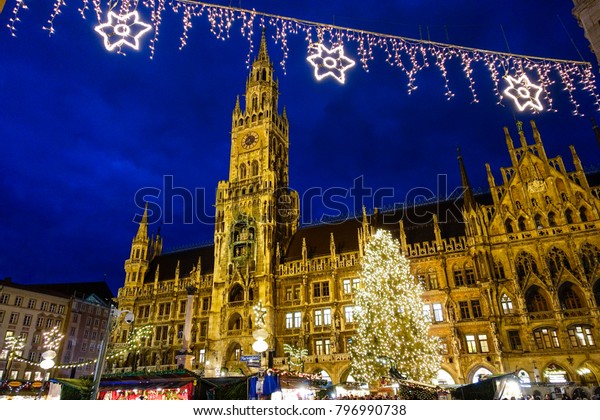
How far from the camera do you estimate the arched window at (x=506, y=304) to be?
31.7 meters

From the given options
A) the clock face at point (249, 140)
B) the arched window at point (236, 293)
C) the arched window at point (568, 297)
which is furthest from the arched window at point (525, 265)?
the clock face at point (249, 140)

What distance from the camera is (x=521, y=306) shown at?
30828 millimetres

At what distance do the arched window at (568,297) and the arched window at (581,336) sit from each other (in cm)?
170

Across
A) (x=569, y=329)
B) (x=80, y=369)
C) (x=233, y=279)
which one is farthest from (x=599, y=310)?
(x=80, y=369)

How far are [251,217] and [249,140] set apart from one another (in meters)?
12.6

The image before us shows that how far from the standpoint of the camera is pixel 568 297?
30.6m

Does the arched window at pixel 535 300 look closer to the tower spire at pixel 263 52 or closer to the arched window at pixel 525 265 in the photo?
the arched window at pixel 525 265

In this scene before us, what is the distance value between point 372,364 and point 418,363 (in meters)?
3.08

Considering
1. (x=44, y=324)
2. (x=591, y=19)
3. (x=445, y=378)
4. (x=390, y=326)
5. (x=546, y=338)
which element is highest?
(x=591, y=19)

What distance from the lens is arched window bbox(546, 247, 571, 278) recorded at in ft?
102

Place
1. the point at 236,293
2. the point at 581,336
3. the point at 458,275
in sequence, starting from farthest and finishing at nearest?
the point at 236,293 < the point at 458,275 < the point at 581,336

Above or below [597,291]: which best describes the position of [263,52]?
above

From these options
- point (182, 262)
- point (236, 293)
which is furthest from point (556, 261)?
point (182, 262)

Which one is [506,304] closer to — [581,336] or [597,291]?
[581,336]
